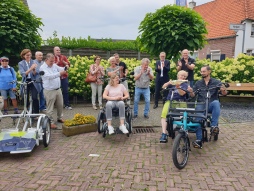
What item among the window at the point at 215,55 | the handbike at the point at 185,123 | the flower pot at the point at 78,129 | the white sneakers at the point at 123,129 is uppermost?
the window at the point at 215,55

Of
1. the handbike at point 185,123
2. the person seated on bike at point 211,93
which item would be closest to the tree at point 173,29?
the person seated on bike at point 211,93

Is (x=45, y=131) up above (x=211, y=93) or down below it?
below

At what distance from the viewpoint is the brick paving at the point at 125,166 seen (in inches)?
128

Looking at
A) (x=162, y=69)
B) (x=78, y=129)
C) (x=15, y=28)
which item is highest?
(x=15, y=28)

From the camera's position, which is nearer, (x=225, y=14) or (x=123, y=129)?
(x=123, y=129)

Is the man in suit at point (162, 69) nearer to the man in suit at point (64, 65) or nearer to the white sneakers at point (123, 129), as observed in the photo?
the man in suit at point (64, 65)

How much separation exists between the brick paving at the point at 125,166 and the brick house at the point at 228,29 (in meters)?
18.7

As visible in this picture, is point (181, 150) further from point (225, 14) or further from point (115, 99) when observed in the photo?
point (225, 14)

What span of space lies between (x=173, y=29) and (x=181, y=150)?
5422 mm

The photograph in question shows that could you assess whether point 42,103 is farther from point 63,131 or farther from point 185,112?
point 185,112

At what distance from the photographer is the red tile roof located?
23.2 metres

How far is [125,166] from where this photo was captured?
3816mm

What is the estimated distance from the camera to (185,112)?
420cm

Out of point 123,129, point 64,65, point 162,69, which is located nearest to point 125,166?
point 123,129
